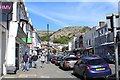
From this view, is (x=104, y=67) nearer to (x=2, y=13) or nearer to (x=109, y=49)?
(x=2, y=13)

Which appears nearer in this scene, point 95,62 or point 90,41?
point 95,62

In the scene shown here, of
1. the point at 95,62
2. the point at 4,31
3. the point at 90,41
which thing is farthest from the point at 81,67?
the point at 90,41

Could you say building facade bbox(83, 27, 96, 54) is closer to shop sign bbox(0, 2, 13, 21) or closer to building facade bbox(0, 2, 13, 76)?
building facade bbox(0, 2, 13, 76)

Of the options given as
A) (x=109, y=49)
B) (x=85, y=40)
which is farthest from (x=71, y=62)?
(x=85, y=40)

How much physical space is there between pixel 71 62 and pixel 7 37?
353 inches

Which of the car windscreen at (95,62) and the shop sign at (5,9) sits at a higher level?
the shop sign at (5,9)

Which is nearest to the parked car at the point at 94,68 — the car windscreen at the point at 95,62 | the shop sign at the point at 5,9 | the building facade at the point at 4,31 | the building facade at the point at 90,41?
the car windscreen at the point at 95,62

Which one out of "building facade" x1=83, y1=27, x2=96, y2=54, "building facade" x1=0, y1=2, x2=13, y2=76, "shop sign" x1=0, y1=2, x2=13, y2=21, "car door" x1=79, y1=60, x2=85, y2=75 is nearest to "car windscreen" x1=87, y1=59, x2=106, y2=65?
"car door" x1=79, y1=60, x2=85, y2=75

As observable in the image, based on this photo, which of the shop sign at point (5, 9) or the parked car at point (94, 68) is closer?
the parked car at point (94, 68)

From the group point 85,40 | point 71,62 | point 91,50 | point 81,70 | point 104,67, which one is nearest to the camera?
point 104,67

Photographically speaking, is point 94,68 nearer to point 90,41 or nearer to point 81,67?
point 81,67

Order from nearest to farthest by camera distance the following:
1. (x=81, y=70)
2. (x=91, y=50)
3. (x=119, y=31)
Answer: (x=119, y=31) < (x=81, y=70) < (x=91, y=50)

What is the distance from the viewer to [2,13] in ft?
68.1

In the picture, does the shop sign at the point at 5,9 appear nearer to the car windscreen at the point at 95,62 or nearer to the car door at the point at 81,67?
the car door at the point at 81,67
